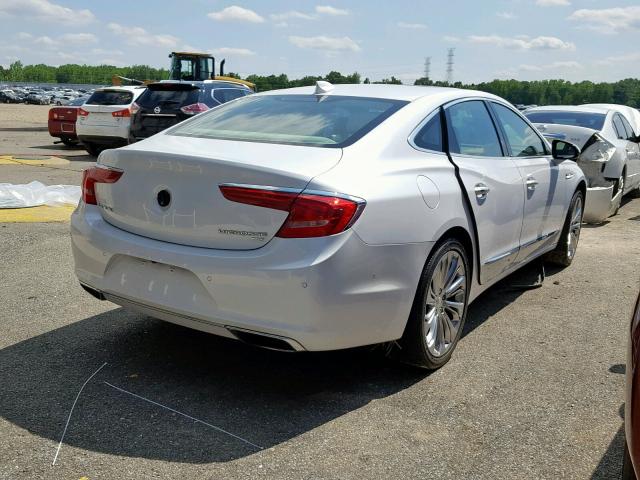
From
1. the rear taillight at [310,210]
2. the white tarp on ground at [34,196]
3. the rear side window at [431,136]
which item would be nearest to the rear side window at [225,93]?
the white tarp on ground at [34,196]

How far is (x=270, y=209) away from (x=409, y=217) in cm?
75

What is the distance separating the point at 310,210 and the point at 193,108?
10.6 m

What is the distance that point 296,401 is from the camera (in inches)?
139

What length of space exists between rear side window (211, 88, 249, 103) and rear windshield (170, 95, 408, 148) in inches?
368

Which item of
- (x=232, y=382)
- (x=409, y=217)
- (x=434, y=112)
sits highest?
(x=434, y=112)

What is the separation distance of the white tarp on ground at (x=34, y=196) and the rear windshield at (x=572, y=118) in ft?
22.5

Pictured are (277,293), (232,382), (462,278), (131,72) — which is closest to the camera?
(277,293)

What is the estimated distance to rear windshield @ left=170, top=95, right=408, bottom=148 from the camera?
3.76 meters

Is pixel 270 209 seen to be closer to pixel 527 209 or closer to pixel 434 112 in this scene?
pixel 434 112

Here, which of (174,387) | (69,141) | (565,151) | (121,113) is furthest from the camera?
(69,141)

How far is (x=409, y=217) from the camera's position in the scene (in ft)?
11.4

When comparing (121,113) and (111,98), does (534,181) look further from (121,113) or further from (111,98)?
(111,98)

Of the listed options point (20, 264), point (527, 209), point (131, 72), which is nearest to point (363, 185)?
point (527, 209)

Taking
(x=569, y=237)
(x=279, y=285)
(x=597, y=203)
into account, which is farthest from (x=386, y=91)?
(x=597, y=203)
